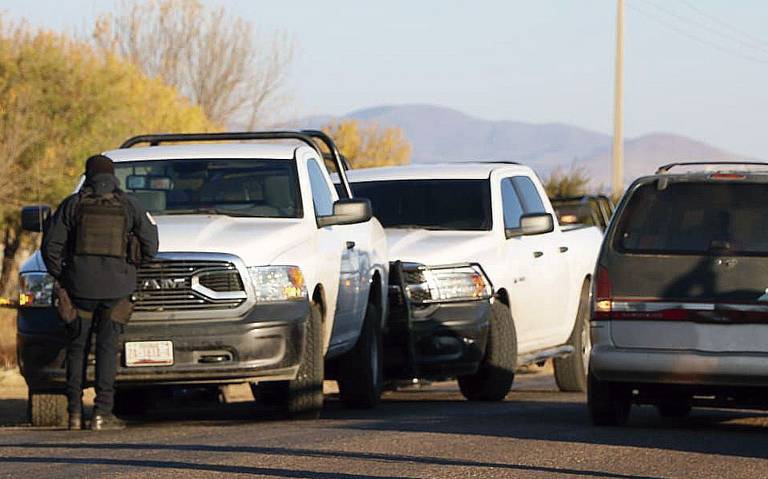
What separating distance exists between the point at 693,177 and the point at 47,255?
4095 millimetres

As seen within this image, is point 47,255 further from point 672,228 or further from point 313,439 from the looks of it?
point 672,228

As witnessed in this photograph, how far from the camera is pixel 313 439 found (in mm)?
10352

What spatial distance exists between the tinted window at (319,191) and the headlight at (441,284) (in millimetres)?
1294

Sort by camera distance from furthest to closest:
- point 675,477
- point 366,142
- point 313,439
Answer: point 366,142
point 313,439
point 675,477

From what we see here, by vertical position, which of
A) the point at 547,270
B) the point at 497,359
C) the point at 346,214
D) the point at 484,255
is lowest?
the point at 497,359

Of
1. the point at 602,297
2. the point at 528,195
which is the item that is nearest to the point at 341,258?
the point at 602,297

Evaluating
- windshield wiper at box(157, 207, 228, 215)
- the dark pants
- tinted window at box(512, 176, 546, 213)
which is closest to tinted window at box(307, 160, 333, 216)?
windshield wiper at box(157, 207, 228, 215)

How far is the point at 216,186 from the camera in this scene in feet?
42.9

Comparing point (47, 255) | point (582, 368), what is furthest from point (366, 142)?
point (47, 255)

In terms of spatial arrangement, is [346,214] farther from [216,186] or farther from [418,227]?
[418,227]

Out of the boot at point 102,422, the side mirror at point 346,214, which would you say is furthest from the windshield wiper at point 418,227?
the boot at point 102,422

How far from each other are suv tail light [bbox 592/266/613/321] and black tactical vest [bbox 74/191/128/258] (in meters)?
3.00

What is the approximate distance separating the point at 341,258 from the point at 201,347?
1.78 meters

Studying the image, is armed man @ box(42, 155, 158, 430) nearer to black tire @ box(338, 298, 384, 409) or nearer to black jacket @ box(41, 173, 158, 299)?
black jacket @ box(41, 173, 158, 299)
